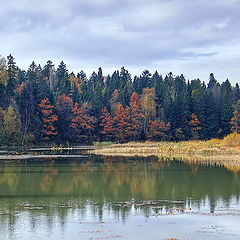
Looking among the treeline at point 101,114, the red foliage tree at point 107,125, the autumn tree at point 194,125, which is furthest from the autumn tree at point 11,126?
the autumn tree at point 194,125

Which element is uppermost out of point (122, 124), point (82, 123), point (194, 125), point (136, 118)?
point (136, 118)

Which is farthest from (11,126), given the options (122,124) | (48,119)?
(122,124)

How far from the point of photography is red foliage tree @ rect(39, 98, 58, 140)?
266 feet

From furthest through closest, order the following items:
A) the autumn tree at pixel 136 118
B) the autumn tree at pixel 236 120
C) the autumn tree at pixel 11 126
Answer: the autumn tree at pixel 236 120, the autumn tree at pixel 136 118, the autumn tree at pixel 11 126

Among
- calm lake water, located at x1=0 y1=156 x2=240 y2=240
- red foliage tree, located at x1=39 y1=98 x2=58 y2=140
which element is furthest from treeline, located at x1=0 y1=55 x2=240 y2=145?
calm lake water, located at x1=0 y1=156 x2=240 y2=240

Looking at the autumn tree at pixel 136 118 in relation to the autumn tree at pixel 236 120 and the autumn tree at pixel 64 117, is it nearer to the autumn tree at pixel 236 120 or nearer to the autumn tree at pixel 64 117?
the autumn tree at pixel 64 117

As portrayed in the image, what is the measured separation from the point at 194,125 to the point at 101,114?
Result: 870 inches

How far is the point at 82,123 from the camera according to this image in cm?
8775

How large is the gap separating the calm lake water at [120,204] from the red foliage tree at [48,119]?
155ft

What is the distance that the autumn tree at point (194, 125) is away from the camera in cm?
9725

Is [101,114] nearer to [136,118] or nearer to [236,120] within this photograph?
[136,118]

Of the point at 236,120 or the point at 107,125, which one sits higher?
the point at 236,120

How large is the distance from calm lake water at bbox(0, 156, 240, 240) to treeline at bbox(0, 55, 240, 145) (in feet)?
150

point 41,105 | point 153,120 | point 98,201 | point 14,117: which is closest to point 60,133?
point 41,105
